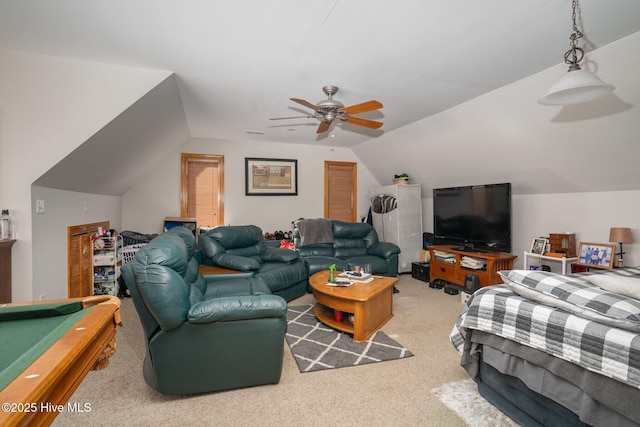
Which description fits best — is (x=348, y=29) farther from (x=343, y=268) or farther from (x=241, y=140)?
(x=241, y=140)

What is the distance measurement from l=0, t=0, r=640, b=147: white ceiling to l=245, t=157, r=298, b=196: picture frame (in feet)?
7.97

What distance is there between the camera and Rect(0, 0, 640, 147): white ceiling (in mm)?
1979

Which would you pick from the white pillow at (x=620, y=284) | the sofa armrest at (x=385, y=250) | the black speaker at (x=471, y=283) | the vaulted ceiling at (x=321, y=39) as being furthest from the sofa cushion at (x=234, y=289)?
the black speaker at (x=471, y=283)

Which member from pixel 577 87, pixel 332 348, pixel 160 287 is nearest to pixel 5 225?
pixel 160 287

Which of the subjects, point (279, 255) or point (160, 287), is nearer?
point (160, 287)

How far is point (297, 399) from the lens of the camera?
2.08 m

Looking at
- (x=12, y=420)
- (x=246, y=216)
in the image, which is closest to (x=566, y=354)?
(x=12, y=420)

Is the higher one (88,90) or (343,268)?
(88,90)

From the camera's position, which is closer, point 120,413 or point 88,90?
point 120,413

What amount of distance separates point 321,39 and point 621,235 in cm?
348

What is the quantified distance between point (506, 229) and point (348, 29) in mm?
3368

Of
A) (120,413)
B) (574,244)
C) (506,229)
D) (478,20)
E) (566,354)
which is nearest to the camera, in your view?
(566,354)

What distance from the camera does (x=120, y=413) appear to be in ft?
6.37

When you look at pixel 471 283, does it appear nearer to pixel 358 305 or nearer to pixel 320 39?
pixel 358 305
